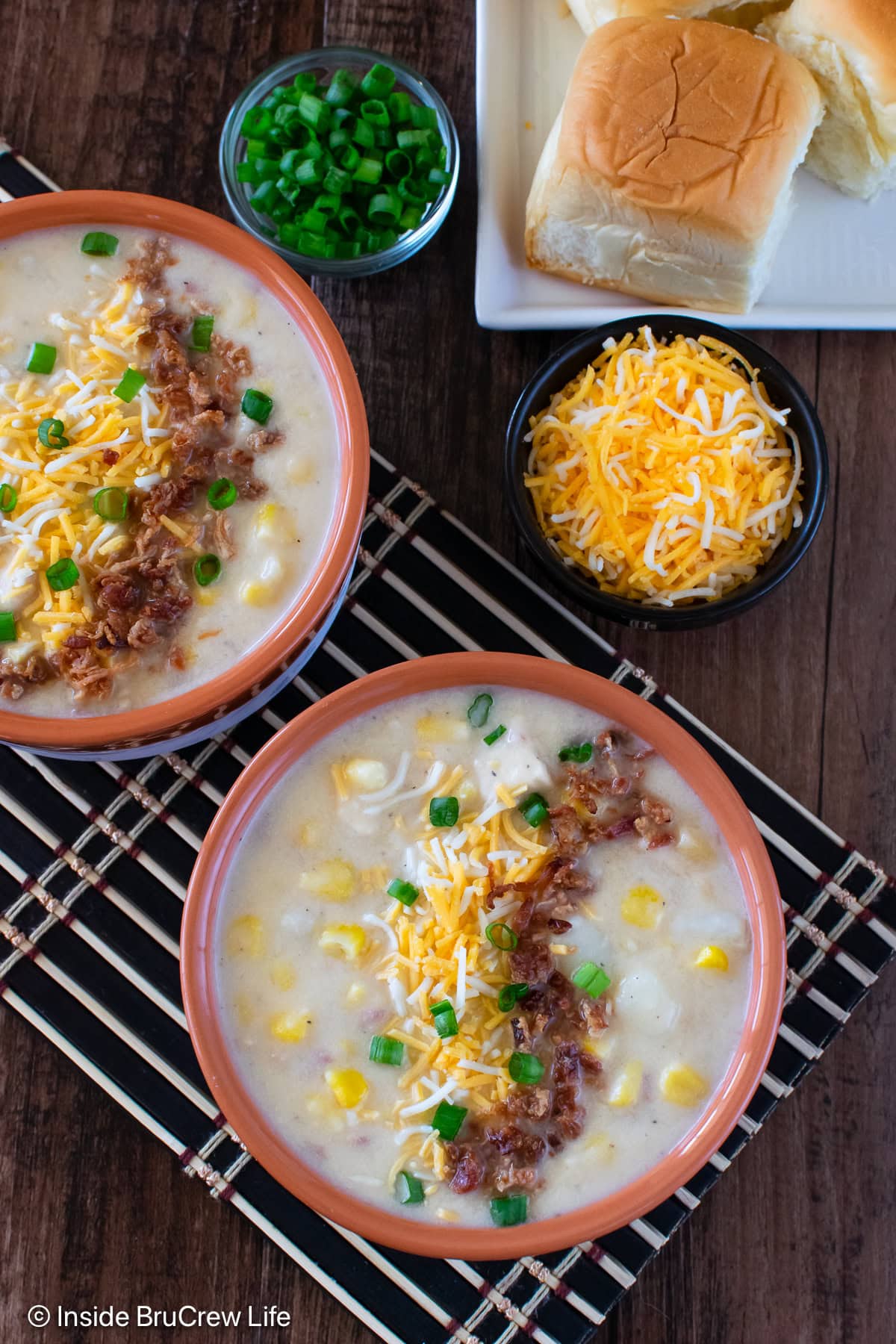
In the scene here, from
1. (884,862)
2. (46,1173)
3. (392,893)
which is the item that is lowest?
(46,1173)

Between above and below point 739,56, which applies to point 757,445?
below

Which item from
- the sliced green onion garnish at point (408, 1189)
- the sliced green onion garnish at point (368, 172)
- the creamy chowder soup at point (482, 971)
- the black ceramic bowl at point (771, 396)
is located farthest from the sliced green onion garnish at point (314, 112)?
the sliced green onion garnish at point (408, 1189)

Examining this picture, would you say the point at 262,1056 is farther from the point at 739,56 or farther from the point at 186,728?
the point at 739,56

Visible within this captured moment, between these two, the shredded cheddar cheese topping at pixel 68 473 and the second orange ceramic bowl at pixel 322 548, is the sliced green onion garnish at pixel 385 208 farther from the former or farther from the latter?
the shredded cheddar cheese topping at pixel 68 473

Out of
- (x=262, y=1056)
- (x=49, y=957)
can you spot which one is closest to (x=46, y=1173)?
(x=49, y=957)

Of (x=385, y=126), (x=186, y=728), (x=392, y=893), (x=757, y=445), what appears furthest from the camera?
(x=385, y=126)

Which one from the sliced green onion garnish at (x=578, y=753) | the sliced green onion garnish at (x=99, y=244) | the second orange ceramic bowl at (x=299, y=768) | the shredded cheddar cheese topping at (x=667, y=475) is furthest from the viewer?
the shredded cheddar cheese topping at (x=667, y=475)

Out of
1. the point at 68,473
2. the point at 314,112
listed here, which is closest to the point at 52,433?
the point at 68,473

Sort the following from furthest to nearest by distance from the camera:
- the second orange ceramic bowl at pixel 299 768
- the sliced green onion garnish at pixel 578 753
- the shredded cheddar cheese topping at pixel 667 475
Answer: the shredded cheddar cheese topping at pixel 667 475, the sliced green onion garnish at pixel 578 753, the second orange ceramic bowl at pixel 299 768

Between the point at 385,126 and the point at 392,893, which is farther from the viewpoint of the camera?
the point at 385,126
